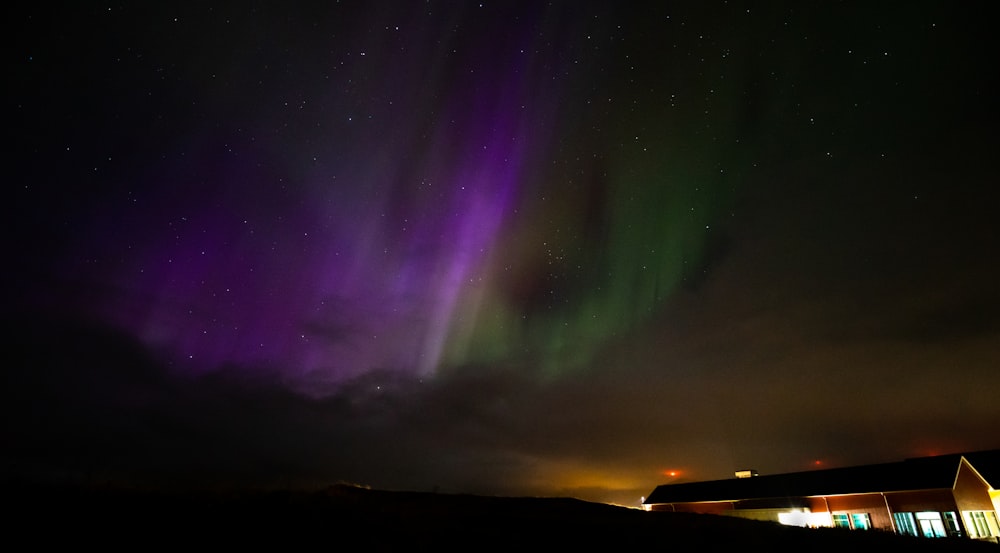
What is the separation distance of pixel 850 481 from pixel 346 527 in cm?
4759

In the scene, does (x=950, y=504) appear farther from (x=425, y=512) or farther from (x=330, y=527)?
(x=330, y=527)

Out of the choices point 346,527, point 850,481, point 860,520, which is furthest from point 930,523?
point 346,527

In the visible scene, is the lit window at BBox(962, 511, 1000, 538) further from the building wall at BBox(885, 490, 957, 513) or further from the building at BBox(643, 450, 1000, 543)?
the building wall at BBox(885, 490, 957, 513)

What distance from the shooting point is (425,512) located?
11859 millimetres

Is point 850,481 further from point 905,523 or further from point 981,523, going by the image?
point 981,523

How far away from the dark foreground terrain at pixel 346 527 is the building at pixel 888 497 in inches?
656

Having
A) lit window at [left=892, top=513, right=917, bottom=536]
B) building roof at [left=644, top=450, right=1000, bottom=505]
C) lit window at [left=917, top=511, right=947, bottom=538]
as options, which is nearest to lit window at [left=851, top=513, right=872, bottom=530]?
building roof at [left=644, top=450, right=1000, bottom=505]

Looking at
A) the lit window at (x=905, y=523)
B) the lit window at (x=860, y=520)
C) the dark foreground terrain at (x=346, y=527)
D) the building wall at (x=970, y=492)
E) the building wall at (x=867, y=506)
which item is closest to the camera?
the dark foreground terrain at (x=346, y=527)

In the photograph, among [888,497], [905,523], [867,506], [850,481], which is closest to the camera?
[905,523]

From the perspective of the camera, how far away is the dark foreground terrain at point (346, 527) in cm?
649

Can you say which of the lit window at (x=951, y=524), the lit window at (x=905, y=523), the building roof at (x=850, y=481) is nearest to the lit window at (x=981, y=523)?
the lit window at (x=951, y=524)

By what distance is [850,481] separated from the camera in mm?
41125

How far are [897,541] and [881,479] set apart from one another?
3168 cm

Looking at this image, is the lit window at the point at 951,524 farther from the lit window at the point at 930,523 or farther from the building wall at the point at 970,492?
the building wall at the point at 970,492
